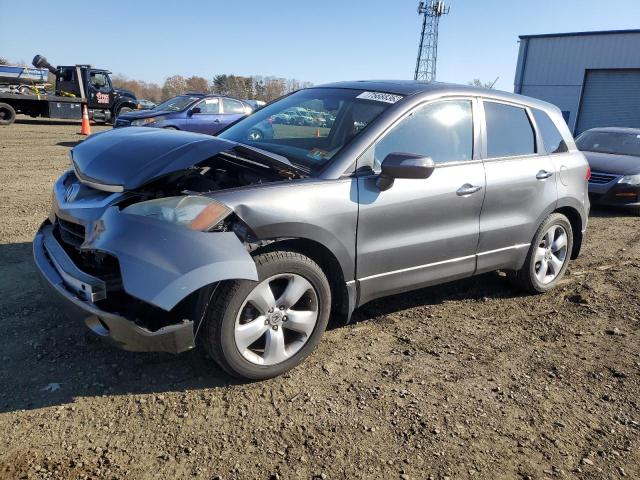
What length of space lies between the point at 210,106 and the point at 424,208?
10885 mm

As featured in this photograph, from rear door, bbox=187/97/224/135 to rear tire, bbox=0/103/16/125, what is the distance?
10452mm

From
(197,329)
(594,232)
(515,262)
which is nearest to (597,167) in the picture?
(594,232)

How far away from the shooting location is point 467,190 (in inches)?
150

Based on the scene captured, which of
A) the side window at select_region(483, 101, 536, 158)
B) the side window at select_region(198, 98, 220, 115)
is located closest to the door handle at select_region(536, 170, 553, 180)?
the side window at select_region(483, 101, 536, 158)

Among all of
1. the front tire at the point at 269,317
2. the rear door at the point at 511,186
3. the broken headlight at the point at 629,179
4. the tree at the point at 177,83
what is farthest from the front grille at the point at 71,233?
the tree at the point at 177,83

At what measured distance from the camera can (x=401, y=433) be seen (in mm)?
2699

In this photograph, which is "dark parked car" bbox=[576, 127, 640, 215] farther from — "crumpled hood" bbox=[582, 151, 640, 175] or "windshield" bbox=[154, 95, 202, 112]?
"windshield" bbox=[154, 95, 202, 112]

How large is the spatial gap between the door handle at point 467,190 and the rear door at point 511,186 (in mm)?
153

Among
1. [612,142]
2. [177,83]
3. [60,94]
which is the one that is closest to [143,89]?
[177,83]

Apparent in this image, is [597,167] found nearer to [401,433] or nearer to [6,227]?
[401,433]

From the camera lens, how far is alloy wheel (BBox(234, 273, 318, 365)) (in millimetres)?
2902

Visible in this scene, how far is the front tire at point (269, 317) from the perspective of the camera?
2.77m

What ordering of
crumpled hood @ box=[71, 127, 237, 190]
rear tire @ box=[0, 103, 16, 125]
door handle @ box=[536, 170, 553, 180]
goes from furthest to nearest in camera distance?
rear tire @ box=[0, 103, 16, 125], door handle @ box=[536, 170, 553, 180], crumpled hood @ box=[71, 127, 237, 190]

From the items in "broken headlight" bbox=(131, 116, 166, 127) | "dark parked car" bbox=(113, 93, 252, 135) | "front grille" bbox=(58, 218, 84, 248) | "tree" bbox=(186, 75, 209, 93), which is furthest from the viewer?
"tree" bbox=(186, 75, 209, 93)
